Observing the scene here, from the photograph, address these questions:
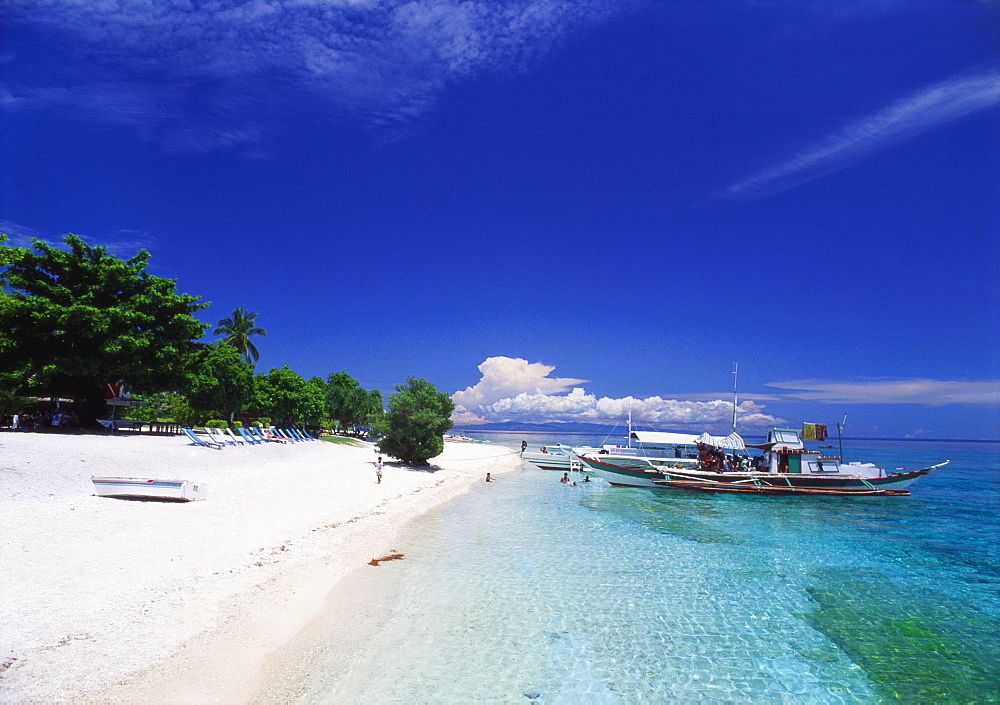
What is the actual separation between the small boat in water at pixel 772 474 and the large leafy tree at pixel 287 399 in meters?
33.0

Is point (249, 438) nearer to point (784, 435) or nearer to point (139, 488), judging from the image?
point (139, 488)

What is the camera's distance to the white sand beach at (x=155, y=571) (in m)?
7.61

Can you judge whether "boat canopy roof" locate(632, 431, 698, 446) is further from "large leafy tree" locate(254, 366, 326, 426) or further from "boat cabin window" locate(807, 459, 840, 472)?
"large leafy tree" locate(254, 366, 326, 426)

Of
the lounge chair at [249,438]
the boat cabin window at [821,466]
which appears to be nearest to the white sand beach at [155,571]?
the lounge chair at [249,438]

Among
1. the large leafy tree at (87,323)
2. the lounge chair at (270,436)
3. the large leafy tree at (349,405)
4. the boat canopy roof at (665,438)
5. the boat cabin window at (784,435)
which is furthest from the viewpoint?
the large leafy tree at (349,405)

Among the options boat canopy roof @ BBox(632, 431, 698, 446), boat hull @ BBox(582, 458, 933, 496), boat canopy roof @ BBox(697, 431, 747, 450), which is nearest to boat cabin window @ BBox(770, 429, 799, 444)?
boat canopy roof @ BBox(697, 431, 747, 450)

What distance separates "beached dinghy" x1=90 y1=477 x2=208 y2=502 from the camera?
665 inches

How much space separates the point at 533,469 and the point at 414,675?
A: 46.6 m

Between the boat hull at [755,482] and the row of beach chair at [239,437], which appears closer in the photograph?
the row of beach chair at [239,437]

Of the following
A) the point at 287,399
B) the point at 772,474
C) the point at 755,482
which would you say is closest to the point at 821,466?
the point at 772,474

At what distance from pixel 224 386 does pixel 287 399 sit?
7581 mm

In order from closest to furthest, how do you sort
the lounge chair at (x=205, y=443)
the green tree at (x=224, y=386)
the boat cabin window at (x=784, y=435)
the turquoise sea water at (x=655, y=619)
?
the turquoise sea water at (x=655, y=619), the lounge chair at (x=205, y=443), the boat cabin window at (x=784, y=435), the green tree at (x=224, y=386)

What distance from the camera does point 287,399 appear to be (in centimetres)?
5381

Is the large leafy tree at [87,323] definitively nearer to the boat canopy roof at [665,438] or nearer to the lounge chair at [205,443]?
the lounge chair at [205,443]
